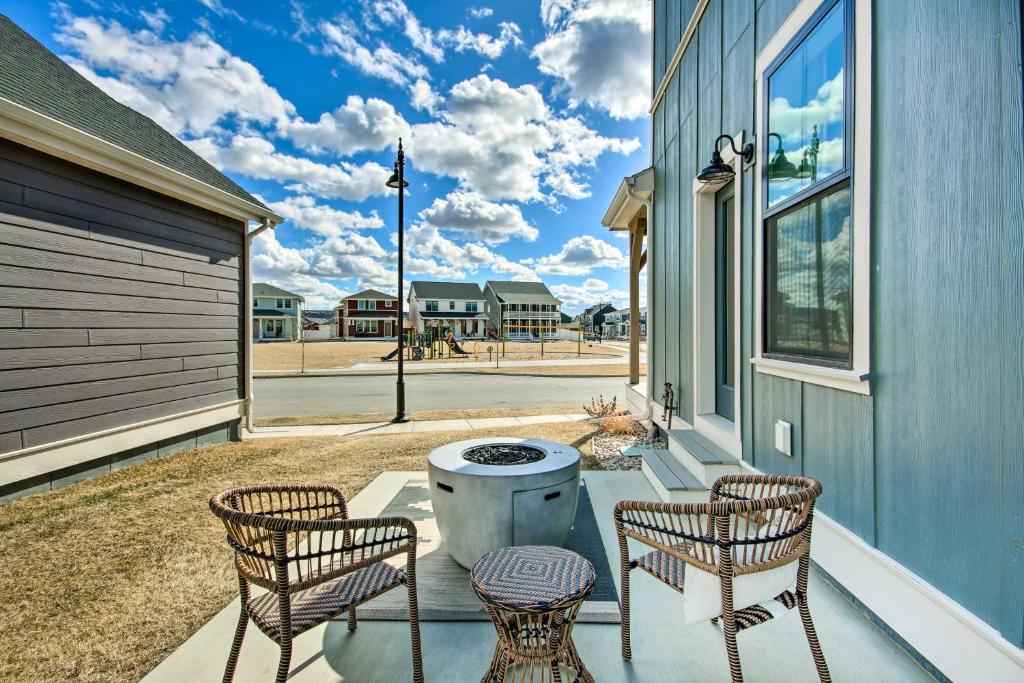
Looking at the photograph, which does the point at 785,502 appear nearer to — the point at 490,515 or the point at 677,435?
the point at 490,515

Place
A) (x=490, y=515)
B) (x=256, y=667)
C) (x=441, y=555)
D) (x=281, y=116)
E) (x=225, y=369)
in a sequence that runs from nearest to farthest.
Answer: (x=256, y=667) < (x=490, y=515) < (x=441, y=555) < (x=225, y=369) < (x=281, y=116)

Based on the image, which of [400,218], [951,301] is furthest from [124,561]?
[400,218]

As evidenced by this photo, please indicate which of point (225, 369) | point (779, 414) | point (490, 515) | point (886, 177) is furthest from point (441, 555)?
point (225, 369)

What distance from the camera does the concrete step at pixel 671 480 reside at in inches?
148

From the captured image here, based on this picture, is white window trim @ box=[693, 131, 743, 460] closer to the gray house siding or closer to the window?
the window

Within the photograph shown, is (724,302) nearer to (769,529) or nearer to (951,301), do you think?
(951,301)

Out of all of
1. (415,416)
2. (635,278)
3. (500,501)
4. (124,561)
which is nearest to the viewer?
(500,501)

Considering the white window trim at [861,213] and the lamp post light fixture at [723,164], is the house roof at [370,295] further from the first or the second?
the white window trim at [861,213]

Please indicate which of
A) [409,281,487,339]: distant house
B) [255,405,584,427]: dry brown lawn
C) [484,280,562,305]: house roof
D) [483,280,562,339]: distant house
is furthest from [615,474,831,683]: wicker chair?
[484,280,562,305]: house roof

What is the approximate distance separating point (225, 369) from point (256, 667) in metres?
6.15

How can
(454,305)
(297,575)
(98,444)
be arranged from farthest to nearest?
(454,305) < (98,444) < (297,575)

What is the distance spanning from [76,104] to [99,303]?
8.46 ft

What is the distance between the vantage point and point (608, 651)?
2.22 m

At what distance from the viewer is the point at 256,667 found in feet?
6.99
